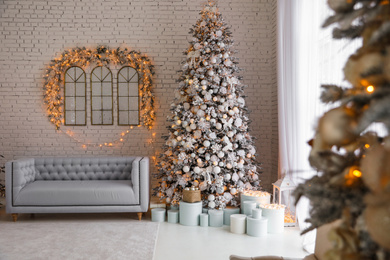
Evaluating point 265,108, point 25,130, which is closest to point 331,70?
point 265,108

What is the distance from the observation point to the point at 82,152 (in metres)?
6.23

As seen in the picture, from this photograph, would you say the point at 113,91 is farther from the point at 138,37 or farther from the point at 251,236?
the point at 251,236

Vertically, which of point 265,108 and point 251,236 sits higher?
point 265,108

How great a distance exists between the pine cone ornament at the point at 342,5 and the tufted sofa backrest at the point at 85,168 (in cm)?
497

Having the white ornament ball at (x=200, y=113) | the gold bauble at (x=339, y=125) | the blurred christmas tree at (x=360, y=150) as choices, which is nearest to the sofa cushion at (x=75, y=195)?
the white ornament ball at (x=200, y=113)

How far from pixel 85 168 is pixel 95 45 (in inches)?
83.9

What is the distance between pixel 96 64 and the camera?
20.2 ft

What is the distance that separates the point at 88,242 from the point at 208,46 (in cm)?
308

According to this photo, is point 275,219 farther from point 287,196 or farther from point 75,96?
point 75,96

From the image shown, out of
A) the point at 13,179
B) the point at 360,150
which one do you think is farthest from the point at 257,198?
the point at 360,150

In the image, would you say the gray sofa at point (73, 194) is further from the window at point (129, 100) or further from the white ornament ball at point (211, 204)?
the window at point (129, 100)

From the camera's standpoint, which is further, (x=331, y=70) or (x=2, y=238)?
(x=2, y=238)

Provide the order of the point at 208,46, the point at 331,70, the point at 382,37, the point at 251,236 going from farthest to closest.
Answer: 1. the point at 208,46
2. the point at 251,236
3. the point at 331,70
4. the point at 382,37

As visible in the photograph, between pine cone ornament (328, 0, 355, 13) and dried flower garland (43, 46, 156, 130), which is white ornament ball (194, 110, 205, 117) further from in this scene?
pine cone ornament (328, 0, 355, 13)
